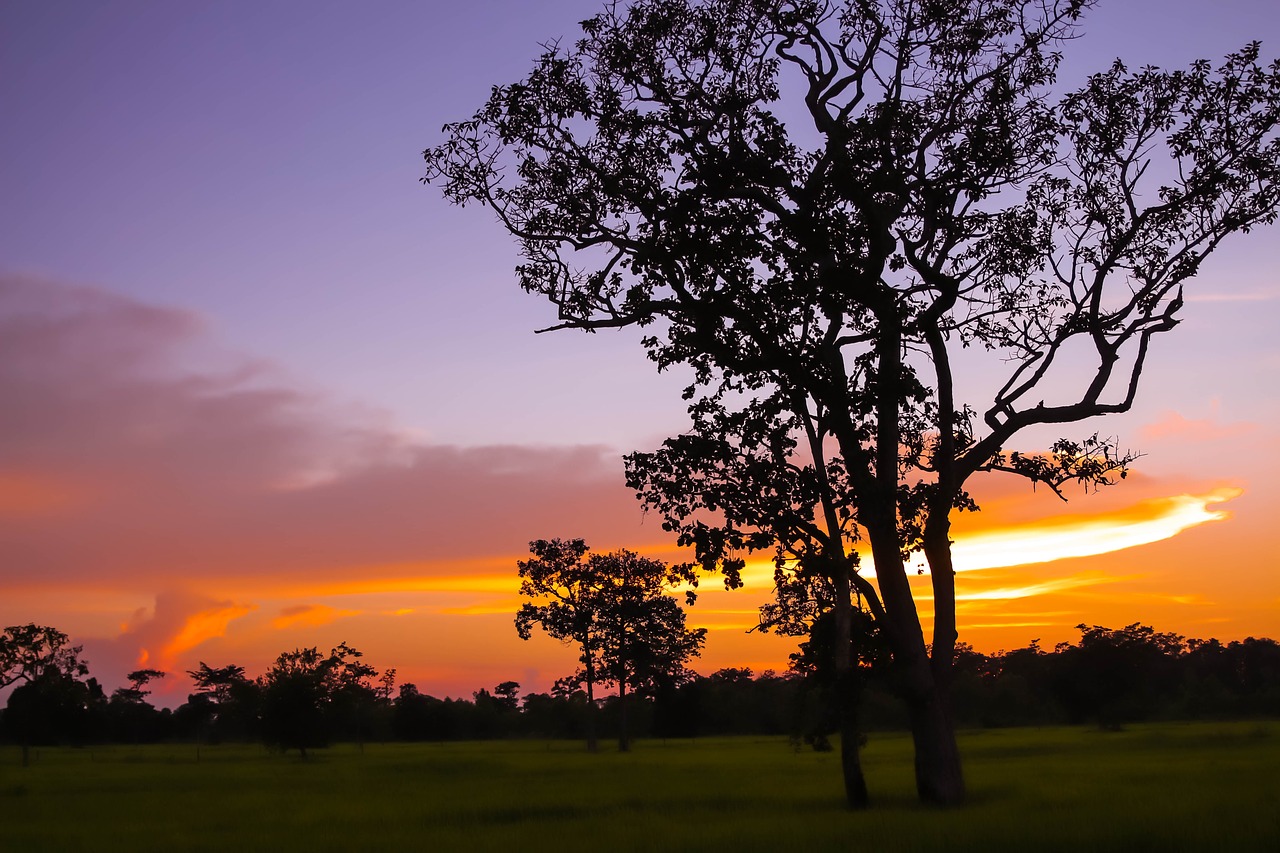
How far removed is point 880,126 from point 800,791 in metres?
22.8

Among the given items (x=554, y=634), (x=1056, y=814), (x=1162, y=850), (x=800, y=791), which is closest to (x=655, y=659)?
(x=554, y=634)

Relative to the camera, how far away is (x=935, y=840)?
20594 millimetres

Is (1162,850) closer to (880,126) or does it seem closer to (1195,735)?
(880,126)

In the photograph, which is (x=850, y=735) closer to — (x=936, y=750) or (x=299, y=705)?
(x=936, y=750)

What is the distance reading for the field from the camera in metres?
22.4

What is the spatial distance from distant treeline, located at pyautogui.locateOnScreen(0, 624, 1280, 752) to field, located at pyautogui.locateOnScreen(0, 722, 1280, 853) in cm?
2152

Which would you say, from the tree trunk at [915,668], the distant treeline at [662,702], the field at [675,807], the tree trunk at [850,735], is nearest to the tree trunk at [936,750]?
the tree trunk at [915,668]

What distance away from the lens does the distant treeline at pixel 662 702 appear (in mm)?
85250

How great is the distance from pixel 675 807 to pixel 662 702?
90998 millimetres

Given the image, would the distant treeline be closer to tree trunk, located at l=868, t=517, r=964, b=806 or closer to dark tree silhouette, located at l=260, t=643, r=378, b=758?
dark tree silhouette, located at l=260, t=643, r=378, b=758

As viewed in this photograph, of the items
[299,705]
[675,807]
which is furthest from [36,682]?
[675,807]

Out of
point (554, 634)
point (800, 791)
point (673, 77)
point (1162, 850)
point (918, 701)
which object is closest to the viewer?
point (1162, 850)

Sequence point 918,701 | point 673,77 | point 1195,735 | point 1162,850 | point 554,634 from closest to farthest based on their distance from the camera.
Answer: point 1162,850, point 918,701, point 673,77, point 1195,735, point 554,634

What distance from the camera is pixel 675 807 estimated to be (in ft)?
108
